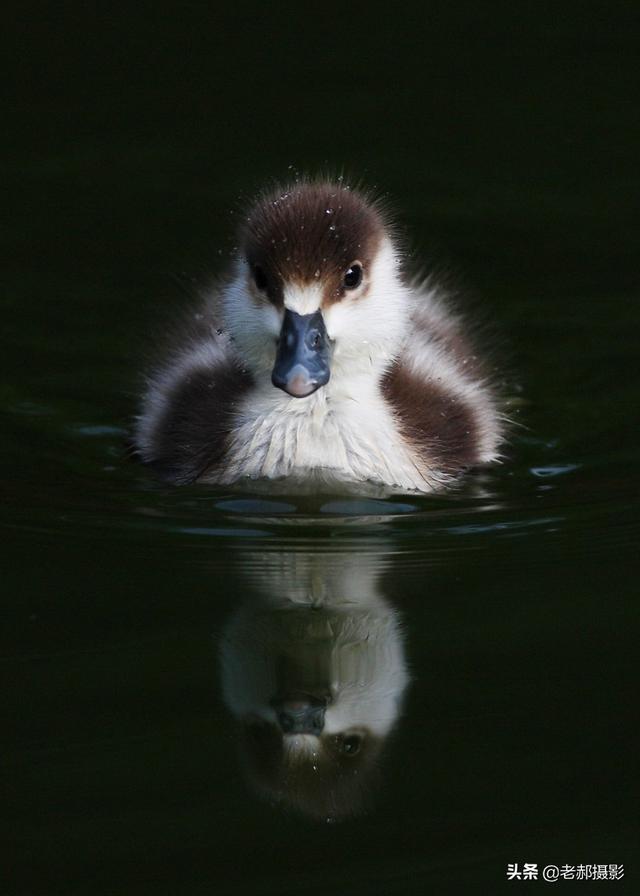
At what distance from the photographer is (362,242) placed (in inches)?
217

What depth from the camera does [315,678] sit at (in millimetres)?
4301

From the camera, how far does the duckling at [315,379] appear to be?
17.5ft

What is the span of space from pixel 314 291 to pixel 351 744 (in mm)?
1691

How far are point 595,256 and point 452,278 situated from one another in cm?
71

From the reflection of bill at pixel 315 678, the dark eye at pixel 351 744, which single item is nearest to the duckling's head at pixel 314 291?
the reflection of bill at pixel 315 678

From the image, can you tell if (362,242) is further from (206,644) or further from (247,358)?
(206,644)

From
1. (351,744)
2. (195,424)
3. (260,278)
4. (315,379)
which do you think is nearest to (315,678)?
(351,744)

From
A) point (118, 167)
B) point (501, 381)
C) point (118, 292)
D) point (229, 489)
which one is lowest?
point (229, 489)

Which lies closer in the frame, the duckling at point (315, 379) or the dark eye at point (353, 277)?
the duckling at point (315, 379)

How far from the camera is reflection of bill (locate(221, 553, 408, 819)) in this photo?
3.87 m

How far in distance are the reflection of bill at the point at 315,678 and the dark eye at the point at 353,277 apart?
2.97 feet

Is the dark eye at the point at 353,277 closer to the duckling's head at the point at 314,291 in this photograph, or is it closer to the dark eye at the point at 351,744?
the duckling's head at the point at 314,291

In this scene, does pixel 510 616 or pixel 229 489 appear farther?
pixel 229 489

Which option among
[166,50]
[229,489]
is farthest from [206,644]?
[166,50]
